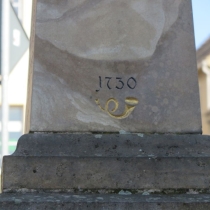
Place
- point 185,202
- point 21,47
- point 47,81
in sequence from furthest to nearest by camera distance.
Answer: point 21,47 < point 47,81 < point 185,202

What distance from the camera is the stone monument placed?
150 inches

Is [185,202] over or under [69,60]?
under

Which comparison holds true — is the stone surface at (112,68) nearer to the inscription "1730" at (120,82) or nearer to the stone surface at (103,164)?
the inscription "1730" at (120,82)

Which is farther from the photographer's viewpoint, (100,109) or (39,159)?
(100,109)

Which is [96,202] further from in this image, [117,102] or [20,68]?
[20,68]

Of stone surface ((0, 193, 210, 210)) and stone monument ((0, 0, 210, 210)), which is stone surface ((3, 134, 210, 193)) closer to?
stone monument ((0, 0, 210, 210))

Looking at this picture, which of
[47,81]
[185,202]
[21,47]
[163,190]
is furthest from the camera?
[21,47]

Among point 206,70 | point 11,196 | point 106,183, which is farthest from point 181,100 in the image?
point 206,70

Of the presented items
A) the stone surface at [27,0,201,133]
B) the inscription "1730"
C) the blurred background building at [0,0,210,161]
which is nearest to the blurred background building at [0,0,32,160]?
the blurred background building at [0,0,210,161]

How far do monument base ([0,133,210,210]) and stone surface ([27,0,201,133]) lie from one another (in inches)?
5.8

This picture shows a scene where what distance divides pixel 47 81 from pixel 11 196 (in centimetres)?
78

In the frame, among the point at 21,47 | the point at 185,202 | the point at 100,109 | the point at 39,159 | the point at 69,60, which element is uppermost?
the point at 21,47

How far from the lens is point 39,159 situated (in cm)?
380

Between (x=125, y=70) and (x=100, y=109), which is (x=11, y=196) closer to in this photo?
(x=100, y=109)
